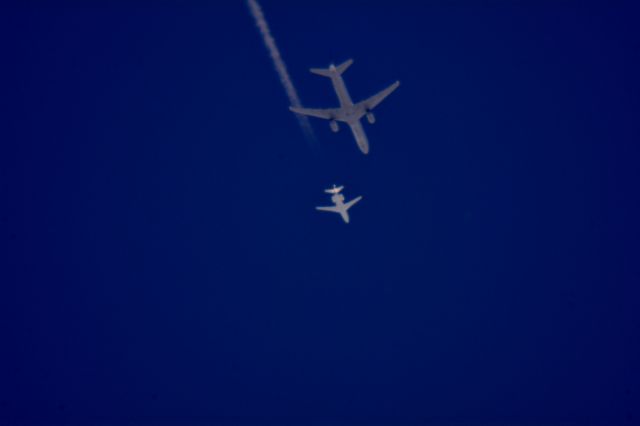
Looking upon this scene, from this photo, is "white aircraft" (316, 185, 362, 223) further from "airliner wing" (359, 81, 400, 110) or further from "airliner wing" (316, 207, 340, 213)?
"airliner wing" (359, 81, 400, 110)

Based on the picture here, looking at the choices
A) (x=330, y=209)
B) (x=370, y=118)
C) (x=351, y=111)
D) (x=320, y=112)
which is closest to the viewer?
(x=351, y=111)

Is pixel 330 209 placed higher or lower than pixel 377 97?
lower

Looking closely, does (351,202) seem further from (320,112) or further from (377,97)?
(377,97)

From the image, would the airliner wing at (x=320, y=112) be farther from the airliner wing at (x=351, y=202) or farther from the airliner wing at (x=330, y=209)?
the airliner wing at (x=330, y=209)

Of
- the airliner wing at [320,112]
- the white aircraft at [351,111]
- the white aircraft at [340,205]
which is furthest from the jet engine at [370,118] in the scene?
the white aircraft at [340,205]

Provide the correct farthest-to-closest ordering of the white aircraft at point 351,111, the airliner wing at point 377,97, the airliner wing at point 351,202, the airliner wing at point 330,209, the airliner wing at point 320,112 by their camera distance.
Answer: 1. the airliner wing at point 351,202
2. the airliner wing at point 330,209
3. the airliner wing at point 320,112
4. the airliner wing at point 377,97
5. the white aircraft at point 351,111

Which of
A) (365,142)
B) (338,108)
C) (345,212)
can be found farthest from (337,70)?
(345,212)

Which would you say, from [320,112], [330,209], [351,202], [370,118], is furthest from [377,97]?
[330,209]

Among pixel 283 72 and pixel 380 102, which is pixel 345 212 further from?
pixel 283 72

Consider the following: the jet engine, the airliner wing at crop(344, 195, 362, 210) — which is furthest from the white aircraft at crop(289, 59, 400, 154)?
the airliner wing at crop(344, 195, 362, 210)
